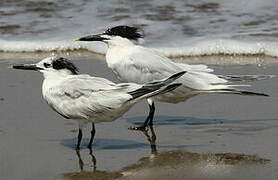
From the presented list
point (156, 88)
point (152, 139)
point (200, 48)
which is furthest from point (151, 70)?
point (200, 48)

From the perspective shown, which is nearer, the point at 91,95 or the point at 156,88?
the point at 156,88

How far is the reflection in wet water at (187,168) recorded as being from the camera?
4395 millimetres

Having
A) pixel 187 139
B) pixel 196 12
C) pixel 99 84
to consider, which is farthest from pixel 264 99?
pixel 196 12

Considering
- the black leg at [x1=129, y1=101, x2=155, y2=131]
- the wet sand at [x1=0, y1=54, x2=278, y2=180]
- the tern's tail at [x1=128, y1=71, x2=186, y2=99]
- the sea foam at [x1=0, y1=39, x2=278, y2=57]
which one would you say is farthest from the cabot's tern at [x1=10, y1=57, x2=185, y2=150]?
the sea foam at [x1=0, y1=39, x2=278, y2=57]

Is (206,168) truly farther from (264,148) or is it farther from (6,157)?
(6,157)

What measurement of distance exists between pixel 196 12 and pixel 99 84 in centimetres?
553

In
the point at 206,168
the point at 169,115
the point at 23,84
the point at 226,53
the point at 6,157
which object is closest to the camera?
the point at 206,168

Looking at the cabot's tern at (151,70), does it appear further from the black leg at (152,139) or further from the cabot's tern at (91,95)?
the cabot's tern at (91,95)

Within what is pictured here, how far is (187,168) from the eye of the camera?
4562mm

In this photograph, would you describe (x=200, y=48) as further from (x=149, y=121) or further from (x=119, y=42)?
(x=149, y=121)

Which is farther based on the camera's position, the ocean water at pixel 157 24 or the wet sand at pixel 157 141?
the ocean water at pixel 157 24

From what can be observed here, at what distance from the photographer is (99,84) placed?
16.5 ft

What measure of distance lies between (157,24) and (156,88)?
5.26 m

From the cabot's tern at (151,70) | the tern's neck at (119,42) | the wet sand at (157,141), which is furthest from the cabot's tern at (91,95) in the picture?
the tern's neck at (119,42)
